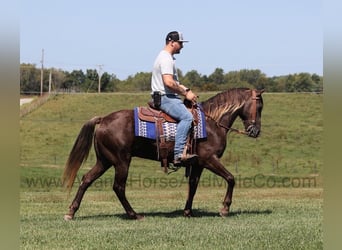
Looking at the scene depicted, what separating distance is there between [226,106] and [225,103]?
0.07 meters

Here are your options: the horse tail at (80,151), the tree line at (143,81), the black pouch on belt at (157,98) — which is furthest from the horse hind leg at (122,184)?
the tree line at (143,81)

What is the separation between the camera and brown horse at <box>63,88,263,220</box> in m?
9.45

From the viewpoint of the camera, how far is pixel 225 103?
10148 millimetres

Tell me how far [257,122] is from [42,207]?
5056 millimetres

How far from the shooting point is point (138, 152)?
9680 mm

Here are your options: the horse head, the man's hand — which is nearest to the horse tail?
the man's hand

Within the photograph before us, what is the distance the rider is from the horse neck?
2.46 ft

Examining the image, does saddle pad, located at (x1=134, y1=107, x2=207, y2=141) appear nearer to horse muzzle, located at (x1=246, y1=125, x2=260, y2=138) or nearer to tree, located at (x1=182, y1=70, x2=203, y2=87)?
horse muzzle, located at (x1=246, y1=125, x2=260, y2=138)

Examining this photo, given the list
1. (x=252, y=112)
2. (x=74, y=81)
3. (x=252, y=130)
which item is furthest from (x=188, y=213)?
(x=74, y=81)

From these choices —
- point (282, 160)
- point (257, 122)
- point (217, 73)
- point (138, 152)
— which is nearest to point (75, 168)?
point (138, 152)

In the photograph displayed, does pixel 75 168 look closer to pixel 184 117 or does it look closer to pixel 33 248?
pixel 184 117

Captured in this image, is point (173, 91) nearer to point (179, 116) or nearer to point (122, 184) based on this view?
point (179, 116)

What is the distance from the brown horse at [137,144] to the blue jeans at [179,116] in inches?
9.4

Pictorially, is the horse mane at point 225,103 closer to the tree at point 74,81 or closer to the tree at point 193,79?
the tree at point 193,79
